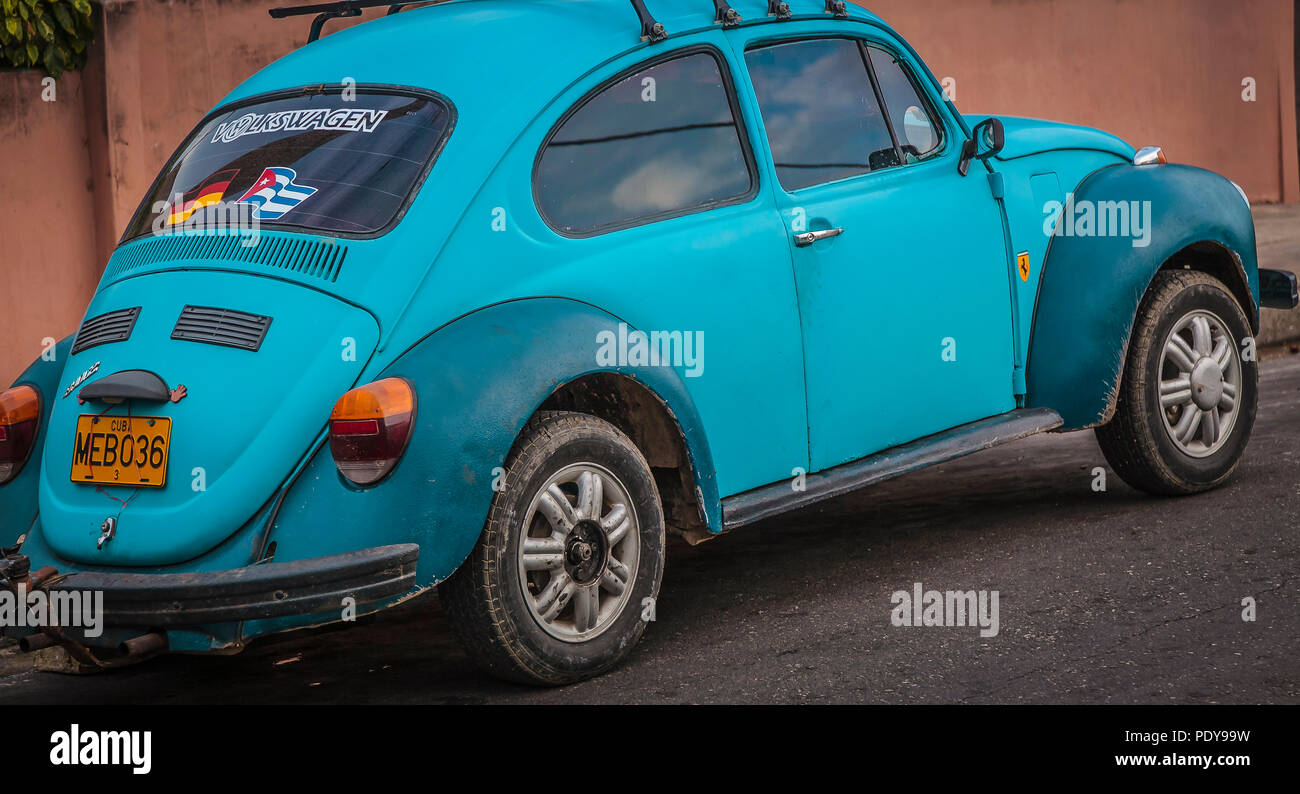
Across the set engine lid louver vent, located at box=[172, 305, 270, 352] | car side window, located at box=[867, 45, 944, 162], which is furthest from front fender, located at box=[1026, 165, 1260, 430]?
engine lid louver vent, located at box=[172, 305, 270, 352]

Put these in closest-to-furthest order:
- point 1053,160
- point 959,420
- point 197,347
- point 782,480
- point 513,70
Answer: point 197,347 → point 513,70 → point 782,480 → point 959,420 → point 1053,160

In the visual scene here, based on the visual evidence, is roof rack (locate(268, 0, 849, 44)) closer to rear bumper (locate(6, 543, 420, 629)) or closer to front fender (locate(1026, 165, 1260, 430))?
front fender (locate(1026, 165, 1260, 430))

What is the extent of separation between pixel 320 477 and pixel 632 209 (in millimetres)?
1319

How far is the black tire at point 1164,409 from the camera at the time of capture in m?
5.93

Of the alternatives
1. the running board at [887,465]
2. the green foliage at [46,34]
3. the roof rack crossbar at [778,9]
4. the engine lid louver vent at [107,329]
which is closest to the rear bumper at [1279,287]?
the running board at [887,465]

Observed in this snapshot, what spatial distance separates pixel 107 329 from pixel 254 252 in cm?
52

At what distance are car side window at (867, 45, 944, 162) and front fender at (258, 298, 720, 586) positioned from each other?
1960mm

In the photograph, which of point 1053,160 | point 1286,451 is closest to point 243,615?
point 1053,160

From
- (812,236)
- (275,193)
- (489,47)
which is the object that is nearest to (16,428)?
(275,193)

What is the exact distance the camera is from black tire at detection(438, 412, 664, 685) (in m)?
4.14

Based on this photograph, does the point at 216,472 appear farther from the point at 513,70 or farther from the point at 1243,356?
the point at 1243,356

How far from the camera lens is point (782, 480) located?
4969mm

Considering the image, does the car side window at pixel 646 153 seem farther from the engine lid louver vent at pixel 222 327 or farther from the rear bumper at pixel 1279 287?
the rear bumper at pixel 1279 287

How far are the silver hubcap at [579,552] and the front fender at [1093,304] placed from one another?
2.08 metres
